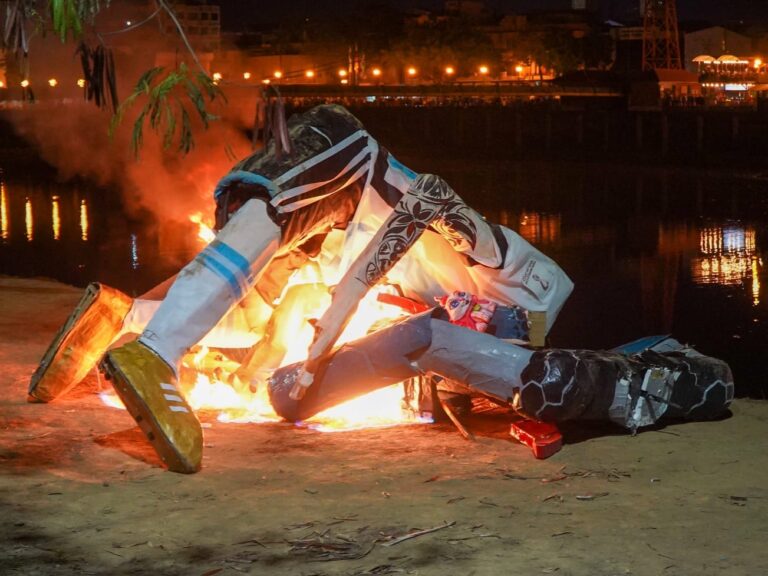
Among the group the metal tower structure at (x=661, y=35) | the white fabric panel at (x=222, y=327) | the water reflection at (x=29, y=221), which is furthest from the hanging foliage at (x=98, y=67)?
the metal tower structure at (x=661, y=35)

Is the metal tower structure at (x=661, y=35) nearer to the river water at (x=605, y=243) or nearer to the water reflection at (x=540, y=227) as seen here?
the river water at (x=605, y=243)

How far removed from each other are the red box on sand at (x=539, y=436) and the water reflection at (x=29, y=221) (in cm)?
2419

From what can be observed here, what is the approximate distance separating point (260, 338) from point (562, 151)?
53.5 metres

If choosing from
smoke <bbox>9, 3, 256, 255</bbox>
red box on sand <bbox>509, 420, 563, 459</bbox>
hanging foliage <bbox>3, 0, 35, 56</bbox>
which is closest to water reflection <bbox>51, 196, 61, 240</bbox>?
smoke <bbox>9, 3, 256, 255</bbox>

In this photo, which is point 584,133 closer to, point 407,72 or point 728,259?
point 728,259

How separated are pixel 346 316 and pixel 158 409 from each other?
5.15 feet

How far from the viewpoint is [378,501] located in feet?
20.0

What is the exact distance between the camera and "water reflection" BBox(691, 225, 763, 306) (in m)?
22.0

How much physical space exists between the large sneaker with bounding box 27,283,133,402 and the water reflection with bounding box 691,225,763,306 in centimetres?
1352

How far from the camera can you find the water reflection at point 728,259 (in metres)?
22.0

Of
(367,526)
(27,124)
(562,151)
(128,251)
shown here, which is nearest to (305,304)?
(367,526)

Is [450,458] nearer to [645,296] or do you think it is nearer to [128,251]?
[645,296]

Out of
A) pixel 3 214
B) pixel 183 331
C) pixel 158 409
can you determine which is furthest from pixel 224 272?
pixel 3 214

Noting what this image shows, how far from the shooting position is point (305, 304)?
896 cm
